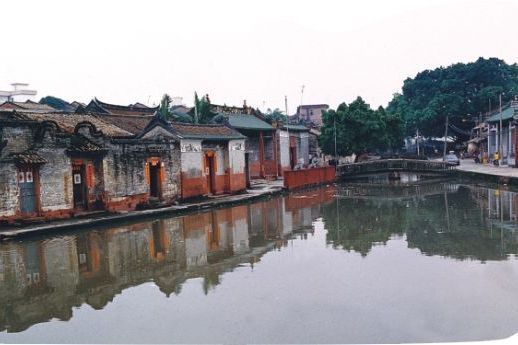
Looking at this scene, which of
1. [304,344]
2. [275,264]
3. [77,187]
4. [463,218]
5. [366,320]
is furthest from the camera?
[77,187]

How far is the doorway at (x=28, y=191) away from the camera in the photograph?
17250mm

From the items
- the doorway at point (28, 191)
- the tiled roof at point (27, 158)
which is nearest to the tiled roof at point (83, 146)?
the tiled roof at point (27, 158)

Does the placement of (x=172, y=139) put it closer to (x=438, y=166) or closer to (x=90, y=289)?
(x=90, y=289)

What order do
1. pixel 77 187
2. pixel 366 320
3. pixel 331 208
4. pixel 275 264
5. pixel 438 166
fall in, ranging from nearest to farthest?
1. pixel 366 320
2. pixel 275 264
3. pixel 77 187
4. pixel 331 208
5. pixel 438 166

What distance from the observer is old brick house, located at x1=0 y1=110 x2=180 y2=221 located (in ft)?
56.0

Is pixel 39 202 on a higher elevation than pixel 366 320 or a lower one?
higher

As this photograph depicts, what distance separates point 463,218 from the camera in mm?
18141

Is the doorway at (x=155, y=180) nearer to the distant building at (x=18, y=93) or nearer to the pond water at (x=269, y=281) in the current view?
the pond water at (x=269, y=281)

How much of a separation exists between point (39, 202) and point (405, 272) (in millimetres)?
13053

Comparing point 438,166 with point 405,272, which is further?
point 438,166

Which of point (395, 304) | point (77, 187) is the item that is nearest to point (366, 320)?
point (395, 304)

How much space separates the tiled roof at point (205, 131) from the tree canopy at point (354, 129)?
1549cm

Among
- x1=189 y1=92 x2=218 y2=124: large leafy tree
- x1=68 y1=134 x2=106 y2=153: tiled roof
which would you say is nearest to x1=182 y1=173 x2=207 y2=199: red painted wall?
x1=68 y1=134 x2=106 y2=153: tiled roof

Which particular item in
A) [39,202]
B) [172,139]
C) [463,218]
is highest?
[172,139]
